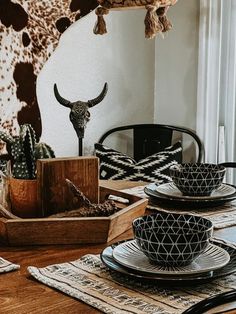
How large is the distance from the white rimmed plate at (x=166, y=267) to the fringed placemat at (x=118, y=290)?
0.10 feet

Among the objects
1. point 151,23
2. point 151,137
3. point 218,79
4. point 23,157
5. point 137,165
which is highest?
point 151,23

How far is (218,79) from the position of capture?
3.51m

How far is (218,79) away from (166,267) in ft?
7.54

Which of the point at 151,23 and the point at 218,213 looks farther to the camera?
the point at 151,23

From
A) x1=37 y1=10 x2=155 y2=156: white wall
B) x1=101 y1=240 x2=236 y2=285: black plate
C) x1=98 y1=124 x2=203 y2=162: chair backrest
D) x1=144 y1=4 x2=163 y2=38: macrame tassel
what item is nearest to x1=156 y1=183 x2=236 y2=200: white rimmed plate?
x1=101 y1=240 x2=236 y2=285: black plate

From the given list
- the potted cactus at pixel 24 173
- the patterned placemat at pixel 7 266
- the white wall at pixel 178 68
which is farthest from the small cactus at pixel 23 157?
the white wall at pixel 178 68

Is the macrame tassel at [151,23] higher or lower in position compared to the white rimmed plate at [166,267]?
higher

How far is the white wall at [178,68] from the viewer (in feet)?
11.9

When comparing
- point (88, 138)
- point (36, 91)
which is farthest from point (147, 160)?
point (36, 91)

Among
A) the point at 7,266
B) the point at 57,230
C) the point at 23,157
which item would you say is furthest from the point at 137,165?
the point at 7,266

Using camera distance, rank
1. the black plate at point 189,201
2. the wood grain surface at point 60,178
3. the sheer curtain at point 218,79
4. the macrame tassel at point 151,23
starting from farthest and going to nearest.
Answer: the sheer curtain at point 218,79 < the macrame tassel at point 151,23 < the black plate at point 189,201 < the wood grain surface at point 60,178

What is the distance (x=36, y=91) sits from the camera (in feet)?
10.7

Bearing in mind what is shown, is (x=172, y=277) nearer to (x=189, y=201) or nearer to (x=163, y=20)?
(x=189, y=201)

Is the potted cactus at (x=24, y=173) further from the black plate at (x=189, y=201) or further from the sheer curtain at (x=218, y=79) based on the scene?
the sheer curtain at (x=218, y=79)
